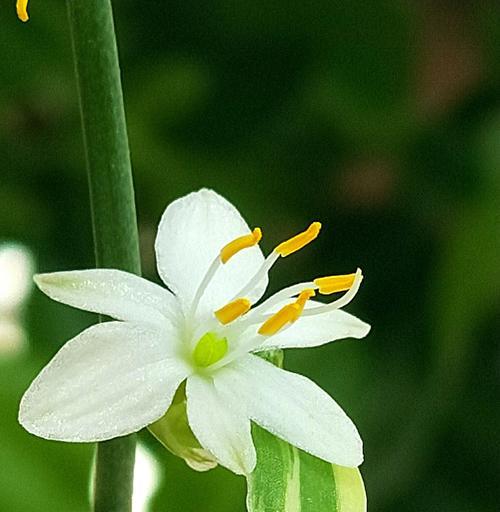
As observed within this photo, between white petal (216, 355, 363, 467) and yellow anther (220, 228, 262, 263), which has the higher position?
yellow anther (220, 228, 262, 263)

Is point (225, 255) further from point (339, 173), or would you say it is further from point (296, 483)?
point (339, 173)

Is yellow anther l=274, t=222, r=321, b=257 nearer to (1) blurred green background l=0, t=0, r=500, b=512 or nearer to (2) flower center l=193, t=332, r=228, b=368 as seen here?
(2) flower center l=193, t=332, r=228, b=368

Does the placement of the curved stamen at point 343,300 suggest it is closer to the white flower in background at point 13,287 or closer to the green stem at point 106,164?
the green stem at point 106,164

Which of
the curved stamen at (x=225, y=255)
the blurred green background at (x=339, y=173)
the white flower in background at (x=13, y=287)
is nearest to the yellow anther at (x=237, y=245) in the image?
the curved stamen at (x=225, y=255)

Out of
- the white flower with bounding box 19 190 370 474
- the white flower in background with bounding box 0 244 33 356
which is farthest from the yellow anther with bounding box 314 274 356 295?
the white flower in background with bounding box 0 244 33 356

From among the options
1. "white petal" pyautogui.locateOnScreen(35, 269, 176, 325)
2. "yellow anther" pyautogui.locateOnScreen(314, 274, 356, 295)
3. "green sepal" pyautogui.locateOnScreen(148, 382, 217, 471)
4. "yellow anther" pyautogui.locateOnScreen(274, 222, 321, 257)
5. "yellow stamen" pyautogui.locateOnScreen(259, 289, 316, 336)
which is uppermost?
"yellow anther" pyautogui.locateOnScreen(274, 222, 321, 257)

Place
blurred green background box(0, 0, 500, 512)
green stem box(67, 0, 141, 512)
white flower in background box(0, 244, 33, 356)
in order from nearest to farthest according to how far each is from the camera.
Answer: green stem box(67, 0, 141, 512) < white flower in background box(0, 244, 33, 356) < blurred green background box(0, 0, 500, 512)

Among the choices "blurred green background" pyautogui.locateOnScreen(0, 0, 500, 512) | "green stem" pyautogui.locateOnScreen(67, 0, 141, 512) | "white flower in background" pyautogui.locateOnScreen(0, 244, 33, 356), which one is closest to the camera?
"green stem" pyautogui.locateOnScreen(67, 0, 141, 512)

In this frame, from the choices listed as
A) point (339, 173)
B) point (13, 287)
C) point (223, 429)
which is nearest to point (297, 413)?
point (223, 429)
